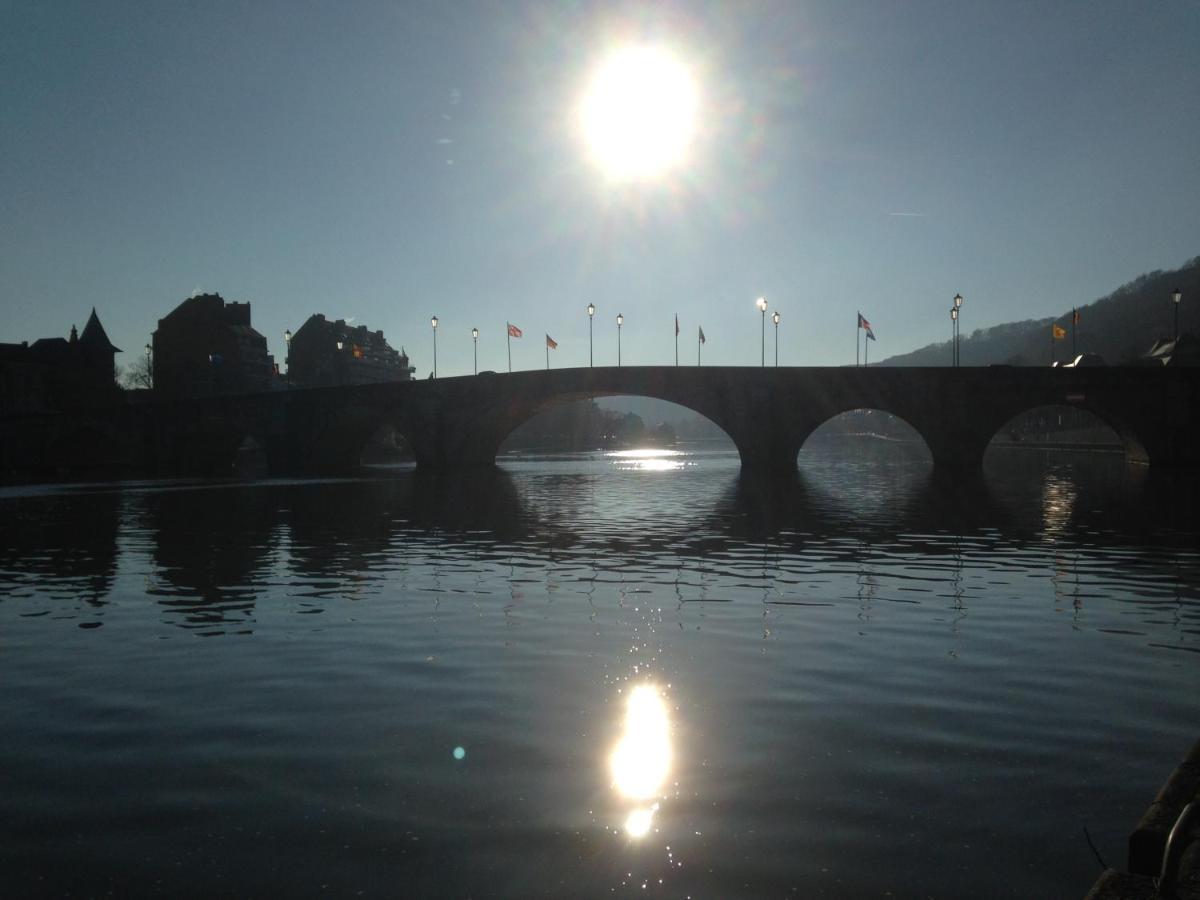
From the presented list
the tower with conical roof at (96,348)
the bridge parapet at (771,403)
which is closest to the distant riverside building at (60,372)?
the tower with conical roof at (96,348)

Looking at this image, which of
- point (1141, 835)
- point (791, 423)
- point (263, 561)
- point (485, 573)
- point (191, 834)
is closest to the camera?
point (1141, 835)

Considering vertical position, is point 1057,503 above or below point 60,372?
below

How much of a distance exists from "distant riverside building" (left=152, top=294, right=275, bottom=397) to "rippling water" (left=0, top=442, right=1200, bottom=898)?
373 ft

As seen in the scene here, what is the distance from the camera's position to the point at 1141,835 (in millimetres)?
5090

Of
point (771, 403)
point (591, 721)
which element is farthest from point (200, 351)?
point (591, 721)

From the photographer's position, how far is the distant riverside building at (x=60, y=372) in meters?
112

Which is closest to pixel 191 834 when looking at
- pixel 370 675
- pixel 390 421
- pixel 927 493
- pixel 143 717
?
pixel 143 717

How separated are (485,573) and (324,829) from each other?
13347 mm

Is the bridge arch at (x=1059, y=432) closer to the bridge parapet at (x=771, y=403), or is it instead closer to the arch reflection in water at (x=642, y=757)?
the bridge parapet at (x=771, y=403)

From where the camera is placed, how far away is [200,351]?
131 metres

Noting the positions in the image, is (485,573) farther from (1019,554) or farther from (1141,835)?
(1141,835)

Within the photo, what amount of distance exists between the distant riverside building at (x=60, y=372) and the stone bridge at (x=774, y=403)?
43.2 meters

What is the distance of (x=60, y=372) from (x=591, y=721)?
126536 mm

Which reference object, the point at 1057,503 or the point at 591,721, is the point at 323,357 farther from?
the point at 591,721
